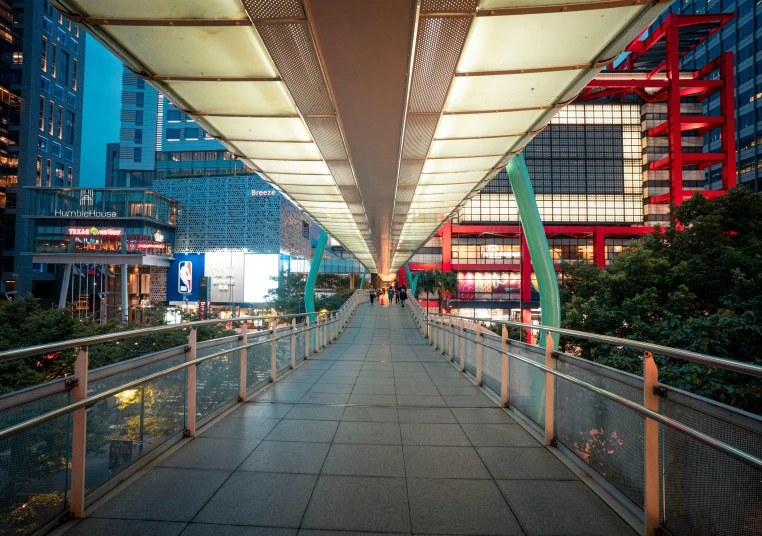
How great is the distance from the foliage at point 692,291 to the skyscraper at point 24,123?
67.3 m

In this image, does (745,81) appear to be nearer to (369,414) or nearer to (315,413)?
(369,414)

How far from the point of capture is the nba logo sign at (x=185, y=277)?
6328cm

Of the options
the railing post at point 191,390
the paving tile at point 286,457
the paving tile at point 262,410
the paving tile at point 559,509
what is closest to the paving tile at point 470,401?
the paving tile at point 262,410

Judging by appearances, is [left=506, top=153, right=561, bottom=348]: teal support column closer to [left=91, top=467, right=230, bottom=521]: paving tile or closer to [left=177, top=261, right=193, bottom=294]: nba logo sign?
[left=91, top=467, right=230, bottom=521]: paving tile

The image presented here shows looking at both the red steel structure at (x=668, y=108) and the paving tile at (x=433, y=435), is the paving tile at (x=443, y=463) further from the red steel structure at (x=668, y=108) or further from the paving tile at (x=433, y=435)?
the red steel structure at (x=668, y=108)

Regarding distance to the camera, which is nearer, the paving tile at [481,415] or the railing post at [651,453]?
the railing post at [651,453]

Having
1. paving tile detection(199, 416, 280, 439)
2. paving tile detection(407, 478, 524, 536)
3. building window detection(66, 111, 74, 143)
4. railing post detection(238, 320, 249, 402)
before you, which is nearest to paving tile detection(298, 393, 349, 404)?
railing post detection(238, 320, 249, 402)

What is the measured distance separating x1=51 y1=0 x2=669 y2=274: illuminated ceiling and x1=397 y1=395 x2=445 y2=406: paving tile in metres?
3.62

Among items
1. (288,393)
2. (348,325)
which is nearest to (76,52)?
(348,325)

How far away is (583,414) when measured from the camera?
13.2ft

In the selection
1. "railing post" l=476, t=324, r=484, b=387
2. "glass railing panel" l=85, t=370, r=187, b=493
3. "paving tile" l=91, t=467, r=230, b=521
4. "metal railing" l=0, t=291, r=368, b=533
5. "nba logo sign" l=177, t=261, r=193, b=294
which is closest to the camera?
"metal railing" l=0, t=291, r=368, b=533

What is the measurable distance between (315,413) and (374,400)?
3.83ft

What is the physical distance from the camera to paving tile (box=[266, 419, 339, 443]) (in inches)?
190

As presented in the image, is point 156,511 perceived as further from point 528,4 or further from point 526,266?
point 526,266
